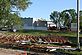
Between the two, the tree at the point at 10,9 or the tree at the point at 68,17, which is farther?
the tree at the point at 68,17

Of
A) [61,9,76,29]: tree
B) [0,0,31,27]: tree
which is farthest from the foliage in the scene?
[0,0,31,27]: tree

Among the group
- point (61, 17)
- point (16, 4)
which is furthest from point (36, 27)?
point (16, 4)

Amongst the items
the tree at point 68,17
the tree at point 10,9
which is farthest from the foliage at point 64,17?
the tree at point 10,9

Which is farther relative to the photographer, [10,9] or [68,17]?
[68,17]

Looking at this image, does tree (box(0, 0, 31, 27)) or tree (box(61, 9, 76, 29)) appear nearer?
tree (box(0, 0, 31, 27))

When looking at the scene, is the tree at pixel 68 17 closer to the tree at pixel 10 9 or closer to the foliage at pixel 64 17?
the foliage at pixel 64 17

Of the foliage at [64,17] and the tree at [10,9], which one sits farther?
the foliage at [64,17]

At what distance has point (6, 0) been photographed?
2119cm

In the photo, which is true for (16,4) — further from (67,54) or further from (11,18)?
(67,54)

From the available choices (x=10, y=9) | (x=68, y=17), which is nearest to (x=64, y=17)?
(x=68, y=17)

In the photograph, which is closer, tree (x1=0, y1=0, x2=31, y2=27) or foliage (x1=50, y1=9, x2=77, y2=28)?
tree (x1=0, y1=0, x2=31, y2=27)

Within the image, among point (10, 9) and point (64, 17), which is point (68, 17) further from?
point (10, 9)

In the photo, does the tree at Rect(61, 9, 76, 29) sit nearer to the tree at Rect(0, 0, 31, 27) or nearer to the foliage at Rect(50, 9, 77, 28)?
the foliage at Rect(50, 9, 77, 28)

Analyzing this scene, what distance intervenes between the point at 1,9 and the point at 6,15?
33.2 inches
